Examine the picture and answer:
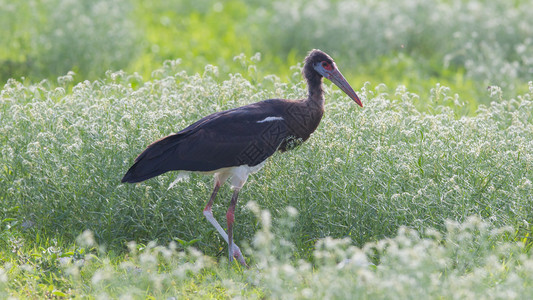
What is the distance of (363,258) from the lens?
356 centimetres

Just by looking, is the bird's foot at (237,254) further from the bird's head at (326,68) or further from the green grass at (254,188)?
the bird's head at (326,68)

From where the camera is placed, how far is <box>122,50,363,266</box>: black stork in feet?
18.0

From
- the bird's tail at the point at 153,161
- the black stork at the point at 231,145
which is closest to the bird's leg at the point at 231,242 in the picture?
the black stork at the point at 231,145

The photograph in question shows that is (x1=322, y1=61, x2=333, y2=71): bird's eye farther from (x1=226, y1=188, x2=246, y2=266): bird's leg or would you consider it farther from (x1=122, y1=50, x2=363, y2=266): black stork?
(x1=226, y1=188, x2=246, y2=266): bird's leg

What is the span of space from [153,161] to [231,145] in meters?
0.59

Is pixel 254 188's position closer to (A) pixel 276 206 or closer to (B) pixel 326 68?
(A) pixel 276 206

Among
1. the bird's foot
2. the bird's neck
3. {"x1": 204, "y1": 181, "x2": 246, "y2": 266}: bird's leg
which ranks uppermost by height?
the bird's neck

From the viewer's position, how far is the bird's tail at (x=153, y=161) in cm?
535

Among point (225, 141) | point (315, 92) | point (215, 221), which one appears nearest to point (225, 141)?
point (225, 141)

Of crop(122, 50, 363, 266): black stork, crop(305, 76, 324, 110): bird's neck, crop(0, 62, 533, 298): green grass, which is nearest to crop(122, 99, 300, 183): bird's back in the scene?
crop(122, 50, 363, 266): black stork

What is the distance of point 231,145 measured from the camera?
18.5 ft

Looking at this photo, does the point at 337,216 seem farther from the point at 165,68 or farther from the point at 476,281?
the point at 165,68

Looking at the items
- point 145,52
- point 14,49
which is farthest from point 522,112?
point 14,49

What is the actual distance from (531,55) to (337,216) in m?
5.63
